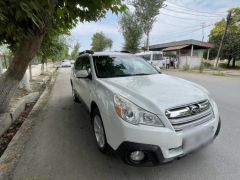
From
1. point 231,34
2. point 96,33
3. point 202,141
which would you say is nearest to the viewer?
point 202,141

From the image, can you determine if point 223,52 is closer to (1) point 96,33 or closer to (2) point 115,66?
(2) point 115,66

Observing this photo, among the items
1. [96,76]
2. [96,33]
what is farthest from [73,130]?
[96,33]

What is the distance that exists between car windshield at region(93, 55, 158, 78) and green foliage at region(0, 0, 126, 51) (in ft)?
3.67

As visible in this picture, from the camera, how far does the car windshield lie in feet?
12.1

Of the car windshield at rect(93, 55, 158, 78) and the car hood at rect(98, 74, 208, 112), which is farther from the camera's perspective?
the car windshield at rect(93, 55, 158, 78)

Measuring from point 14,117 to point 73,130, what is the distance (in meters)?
1.82

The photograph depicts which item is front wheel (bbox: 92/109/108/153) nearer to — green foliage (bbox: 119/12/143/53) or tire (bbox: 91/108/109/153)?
tire (bbox: 91/108/109/153)

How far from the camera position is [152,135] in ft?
7.13

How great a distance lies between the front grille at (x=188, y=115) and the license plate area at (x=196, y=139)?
0.11 m

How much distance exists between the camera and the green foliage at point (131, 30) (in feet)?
98.9

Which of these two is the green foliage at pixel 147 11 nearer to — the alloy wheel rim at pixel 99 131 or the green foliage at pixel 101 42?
the alloy wheel rim at pixel 99 131

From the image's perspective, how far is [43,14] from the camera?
129 inches

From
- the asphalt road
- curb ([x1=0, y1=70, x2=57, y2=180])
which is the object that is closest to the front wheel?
the asphalt road

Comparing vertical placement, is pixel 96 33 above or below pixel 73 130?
above
